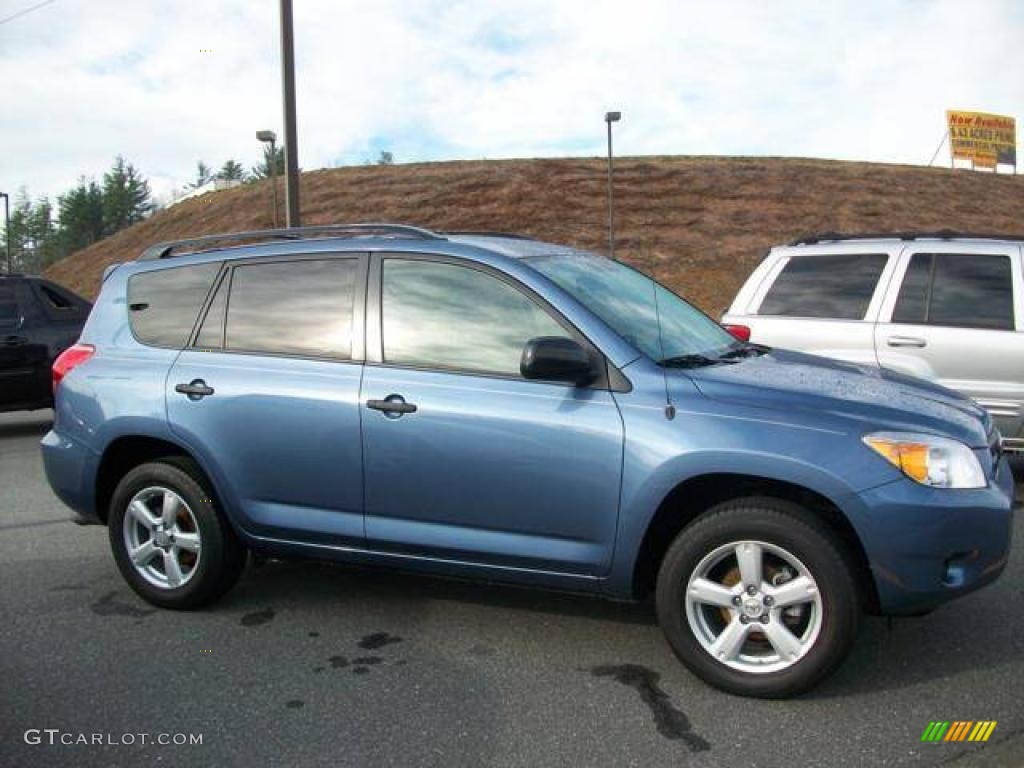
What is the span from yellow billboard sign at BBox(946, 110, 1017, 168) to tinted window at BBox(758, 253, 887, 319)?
48.4 metres

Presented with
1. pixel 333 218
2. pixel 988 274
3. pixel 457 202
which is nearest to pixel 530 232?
pixel 457 202

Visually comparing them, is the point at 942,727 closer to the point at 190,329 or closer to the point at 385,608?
the point at 385,608

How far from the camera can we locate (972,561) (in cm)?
345

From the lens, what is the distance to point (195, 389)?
173 inches

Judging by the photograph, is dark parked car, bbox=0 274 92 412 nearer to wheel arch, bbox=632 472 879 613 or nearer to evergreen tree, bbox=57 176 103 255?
wheel arch, bbox=632 472 879 613

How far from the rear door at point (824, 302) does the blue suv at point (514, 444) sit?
98.3 inches

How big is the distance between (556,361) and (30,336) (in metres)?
8.33

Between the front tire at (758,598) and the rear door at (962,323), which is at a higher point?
the rear door at (962,323)

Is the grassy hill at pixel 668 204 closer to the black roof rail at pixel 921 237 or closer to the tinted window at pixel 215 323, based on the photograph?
the black roof rail at pixel 921 237

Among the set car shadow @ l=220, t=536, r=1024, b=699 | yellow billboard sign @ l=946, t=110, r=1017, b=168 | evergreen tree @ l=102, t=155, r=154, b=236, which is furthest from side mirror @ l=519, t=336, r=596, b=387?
evergreen tree @ l=102, t=155, r=154, b=236

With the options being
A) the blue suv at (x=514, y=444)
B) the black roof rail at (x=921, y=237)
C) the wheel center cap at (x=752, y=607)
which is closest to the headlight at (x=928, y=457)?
the blue suv at (x=514, y=444)

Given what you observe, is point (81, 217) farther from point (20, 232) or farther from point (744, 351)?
point (744, 351)

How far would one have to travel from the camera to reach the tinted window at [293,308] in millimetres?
4277

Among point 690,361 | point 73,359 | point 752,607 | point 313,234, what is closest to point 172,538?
point 73,359
